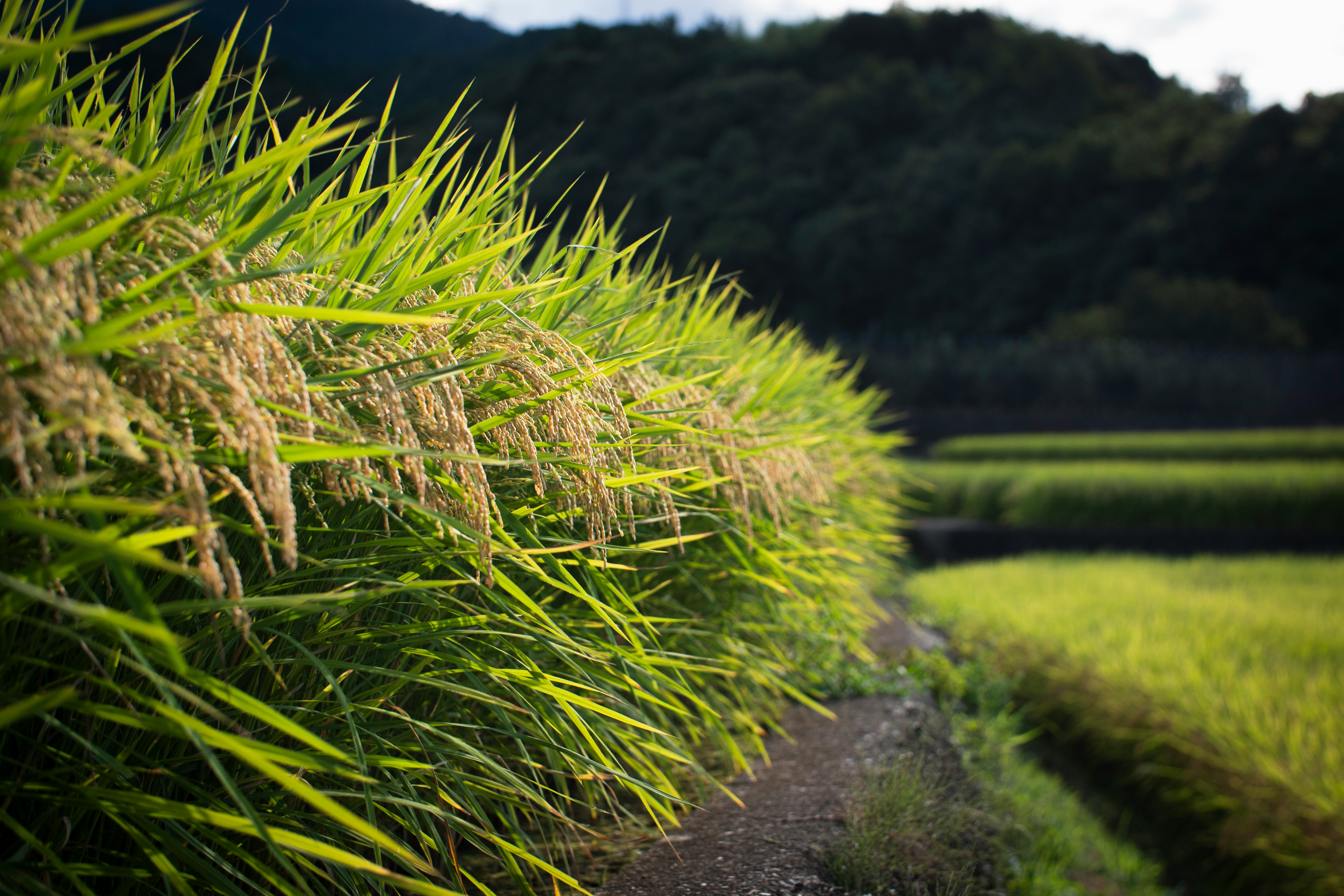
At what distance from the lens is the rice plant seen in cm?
63

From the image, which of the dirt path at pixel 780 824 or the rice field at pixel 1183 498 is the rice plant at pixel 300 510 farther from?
the rice field at pixel 1183 498

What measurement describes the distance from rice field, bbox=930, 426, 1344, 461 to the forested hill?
31.3 feet

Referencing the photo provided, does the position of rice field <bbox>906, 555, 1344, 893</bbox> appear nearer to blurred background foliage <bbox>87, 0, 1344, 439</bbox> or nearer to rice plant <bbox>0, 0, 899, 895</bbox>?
rice plant <bbox>0, 0, 899, 895</bbox>

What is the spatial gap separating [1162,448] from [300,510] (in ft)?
38.9

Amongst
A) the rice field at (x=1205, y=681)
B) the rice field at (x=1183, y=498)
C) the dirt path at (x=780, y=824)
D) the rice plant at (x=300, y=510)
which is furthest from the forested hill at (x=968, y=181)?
the rice plant at (x=300, y=510)

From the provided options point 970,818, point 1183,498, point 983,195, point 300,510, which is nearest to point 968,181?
point 983,195

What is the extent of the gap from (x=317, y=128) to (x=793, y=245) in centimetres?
3065

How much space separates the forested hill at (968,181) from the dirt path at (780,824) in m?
14.9

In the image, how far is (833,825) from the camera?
1446 mm

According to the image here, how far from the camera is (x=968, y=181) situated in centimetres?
2914

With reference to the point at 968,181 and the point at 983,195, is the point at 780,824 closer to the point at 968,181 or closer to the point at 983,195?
the point at 983,195

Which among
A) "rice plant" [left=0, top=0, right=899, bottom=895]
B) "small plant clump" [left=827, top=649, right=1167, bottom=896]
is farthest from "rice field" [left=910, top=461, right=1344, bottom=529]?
"rice plant" [left=0, top=0, right=899, bottom=895]

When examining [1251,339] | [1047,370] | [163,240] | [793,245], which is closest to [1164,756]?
[163,240]

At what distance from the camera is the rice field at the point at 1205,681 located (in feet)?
7.78
